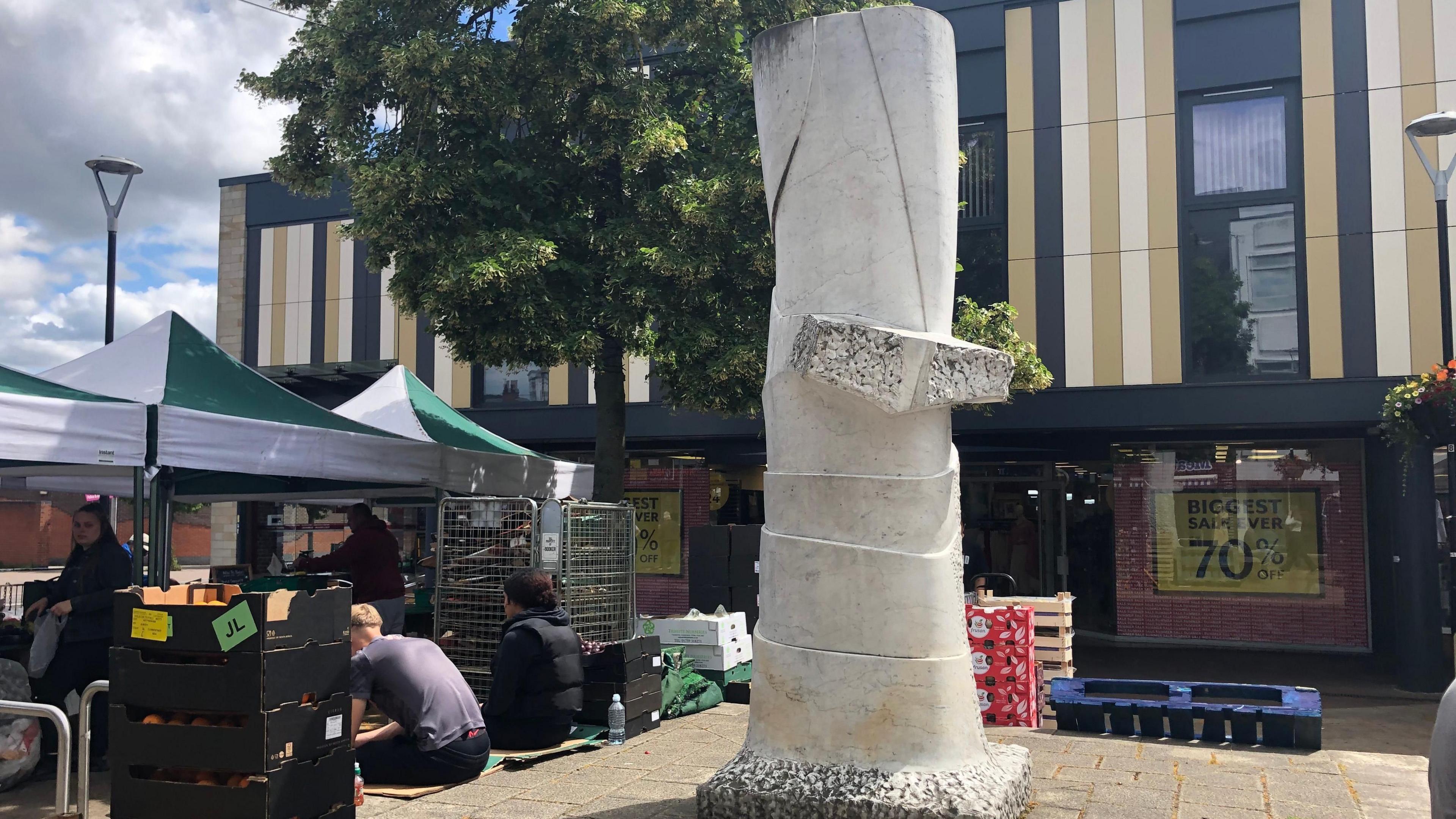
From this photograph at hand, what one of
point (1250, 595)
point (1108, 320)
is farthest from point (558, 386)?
point (1250, 595)

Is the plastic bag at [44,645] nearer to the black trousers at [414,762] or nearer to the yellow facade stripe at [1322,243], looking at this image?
the black trousers at [414,762]

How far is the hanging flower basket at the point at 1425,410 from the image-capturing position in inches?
395

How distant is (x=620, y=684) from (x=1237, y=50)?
12259 millimetres

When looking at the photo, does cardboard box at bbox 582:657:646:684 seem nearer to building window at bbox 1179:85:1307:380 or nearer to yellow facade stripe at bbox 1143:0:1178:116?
building window at bbox 1179:85:1307:380

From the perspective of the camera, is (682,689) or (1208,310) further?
(1208,310)

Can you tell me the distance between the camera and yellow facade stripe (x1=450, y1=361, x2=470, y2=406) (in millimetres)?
18406

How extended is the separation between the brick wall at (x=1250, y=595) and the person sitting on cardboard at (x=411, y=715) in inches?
487

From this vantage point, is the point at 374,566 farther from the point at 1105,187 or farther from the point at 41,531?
the point at 41,531

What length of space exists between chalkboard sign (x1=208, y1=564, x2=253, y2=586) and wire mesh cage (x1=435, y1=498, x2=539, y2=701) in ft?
15.0

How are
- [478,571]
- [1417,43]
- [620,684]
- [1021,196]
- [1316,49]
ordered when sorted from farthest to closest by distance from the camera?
[1021,196] → [1316,49] → [1417,43] → [478,571] → [620,684]

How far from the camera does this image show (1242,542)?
1570 centimetres

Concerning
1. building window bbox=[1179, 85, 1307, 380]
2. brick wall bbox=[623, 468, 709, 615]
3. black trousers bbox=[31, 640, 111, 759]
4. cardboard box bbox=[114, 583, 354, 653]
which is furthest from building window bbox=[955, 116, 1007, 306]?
cardboard box bbox=[114, 583, 354, 653]

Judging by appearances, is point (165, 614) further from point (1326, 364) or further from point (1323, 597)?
point (1323, 597)

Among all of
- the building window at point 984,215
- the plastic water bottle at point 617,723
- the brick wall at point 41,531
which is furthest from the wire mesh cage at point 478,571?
the brick wall at point 41,531
